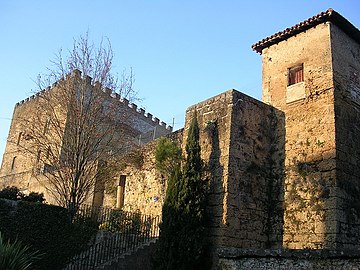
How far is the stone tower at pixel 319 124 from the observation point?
9258 millimetres

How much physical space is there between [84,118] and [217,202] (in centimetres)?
589

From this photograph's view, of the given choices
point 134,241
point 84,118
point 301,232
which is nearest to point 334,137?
point 301,232

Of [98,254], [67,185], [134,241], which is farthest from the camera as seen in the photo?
[67,185]

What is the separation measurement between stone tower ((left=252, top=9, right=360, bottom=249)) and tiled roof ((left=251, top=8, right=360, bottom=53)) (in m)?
0.03

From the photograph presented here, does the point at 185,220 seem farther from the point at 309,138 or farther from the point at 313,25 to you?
the point at 313,25

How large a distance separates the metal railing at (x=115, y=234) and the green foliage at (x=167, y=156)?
71.1 inches

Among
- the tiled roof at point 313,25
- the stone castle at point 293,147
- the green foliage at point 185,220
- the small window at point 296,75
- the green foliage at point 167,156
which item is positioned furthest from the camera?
the green foliage at point 167,156

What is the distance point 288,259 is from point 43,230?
7960 millimetres

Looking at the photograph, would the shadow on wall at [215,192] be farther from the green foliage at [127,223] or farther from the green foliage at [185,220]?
the green foliage at [127,223]

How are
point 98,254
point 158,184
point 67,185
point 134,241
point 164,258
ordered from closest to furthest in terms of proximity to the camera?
point 164,258
point 98,254
point 134,241
point 67,185
point 158,184

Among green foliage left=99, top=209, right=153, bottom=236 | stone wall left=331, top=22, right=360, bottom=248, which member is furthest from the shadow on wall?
green foliage left=99, top=209, right=153, bottom=236

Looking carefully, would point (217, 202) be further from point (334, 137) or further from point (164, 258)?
point (334, 137)

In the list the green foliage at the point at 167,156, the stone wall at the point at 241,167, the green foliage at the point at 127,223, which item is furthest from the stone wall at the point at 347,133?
the green foliage at the point at 127,223

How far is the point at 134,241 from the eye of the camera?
38.2 feet
